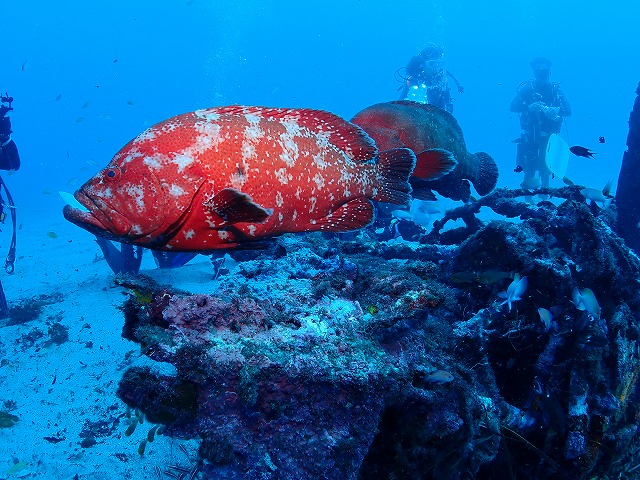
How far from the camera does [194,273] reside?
8773 mm

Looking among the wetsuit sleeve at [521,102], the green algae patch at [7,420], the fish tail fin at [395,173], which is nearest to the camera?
the fish tail fin at [395,173]

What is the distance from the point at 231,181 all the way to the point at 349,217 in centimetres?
88

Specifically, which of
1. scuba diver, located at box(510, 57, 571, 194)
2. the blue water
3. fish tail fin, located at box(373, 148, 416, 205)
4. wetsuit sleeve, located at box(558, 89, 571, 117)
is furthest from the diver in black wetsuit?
the blue water

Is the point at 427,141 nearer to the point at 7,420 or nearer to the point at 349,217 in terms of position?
the point at 349,217

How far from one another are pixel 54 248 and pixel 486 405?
58.2 feet

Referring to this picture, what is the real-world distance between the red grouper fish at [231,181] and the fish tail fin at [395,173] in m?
0.12

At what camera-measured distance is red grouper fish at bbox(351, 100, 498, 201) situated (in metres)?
3.07

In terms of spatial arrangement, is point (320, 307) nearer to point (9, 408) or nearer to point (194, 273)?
point (9, 408)

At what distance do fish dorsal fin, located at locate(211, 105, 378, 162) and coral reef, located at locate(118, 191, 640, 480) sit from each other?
0.80 metres

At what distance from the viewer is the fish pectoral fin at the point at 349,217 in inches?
99.9

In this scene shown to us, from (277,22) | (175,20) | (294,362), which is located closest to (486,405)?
(294,362)

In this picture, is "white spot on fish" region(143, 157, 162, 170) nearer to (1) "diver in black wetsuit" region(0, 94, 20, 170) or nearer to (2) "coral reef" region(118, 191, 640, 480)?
(2) "coral reef" region(118, 191, 640, 480)

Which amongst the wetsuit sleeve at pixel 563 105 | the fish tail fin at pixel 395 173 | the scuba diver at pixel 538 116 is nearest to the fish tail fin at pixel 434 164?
the fish tail fin at pixel 395 173

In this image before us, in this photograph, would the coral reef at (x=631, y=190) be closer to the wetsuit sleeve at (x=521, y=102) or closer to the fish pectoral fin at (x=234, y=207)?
the fish pectoral fin at (x=234, y=207)
